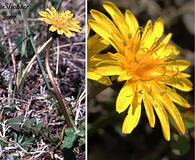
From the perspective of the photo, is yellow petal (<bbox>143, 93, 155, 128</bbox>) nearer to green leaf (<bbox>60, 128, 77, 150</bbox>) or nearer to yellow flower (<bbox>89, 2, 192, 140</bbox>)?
yellow flower (<bbox>89, 2, 192, 140</bbox>)

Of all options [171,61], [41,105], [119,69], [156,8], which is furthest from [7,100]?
[156,8]

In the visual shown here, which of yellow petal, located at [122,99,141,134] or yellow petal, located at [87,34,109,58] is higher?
yellow petal, located at [87,34,109,58]

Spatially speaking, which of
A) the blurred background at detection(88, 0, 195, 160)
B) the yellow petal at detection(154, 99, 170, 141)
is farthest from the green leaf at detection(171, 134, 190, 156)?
the yellow petal at detection(154, 99, 170, 141)

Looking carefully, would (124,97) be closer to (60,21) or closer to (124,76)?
(124,76)

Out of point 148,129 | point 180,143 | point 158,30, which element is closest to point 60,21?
point 158,30

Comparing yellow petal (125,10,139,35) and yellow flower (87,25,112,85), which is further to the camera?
yellow petal (125,10,139,35)

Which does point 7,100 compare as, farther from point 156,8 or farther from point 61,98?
point 156,8
